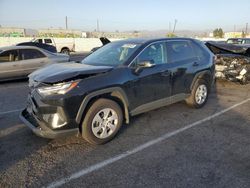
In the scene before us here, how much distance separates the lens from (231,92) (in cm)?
809

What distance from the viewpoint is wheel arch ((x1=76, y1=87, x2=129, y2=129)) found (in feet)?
12.7

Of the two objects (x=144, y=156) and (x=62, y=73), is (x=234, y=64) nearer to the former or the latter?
(x=144, y=156)

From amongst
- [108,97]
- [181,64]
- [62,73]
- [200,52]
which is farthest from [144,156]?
[200,52]

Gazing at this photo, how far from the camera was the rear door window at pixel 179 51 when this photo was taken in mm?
5242

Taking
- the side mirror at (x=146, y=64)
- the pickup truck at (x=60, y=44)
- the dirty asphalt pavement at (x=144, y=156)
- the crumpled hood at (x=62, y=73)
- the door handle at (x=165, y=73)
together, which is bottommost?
the dirty asphalt pavement at (x=144, y=156)

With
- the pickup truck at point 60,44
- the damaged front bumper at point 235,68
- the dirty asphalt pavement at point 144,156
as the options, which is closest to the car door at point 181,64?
the dirty asphalt pavement at point 144,156

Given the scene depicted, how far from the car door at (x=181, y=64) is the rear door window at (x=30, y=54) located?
256 inches

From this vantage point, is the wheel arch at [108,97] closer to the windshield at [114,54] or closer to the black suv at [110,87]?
the black suv at [110,87]

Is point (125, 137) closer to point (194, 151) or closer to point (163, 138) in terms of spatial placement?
point (163, 138)

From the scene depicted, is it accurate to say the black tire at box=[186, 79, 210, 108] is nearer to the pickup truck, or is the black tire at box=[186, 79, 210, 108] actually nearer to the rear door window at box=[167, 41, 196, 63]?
the rear door window at box=[167, 41, 196, 63]

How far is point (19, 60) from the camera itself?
9.59 m

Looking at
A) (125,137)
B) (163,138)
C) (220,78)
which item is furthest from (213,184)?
(220,78)

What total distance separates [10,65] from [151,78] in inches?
259

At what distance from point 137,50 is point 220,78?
18.6 feet
